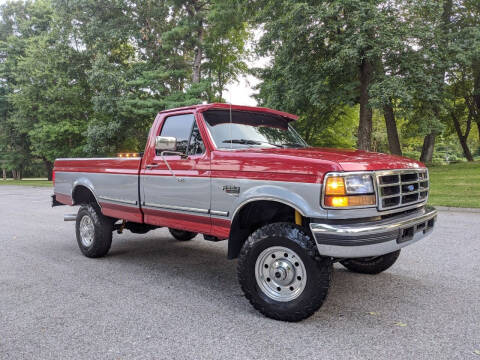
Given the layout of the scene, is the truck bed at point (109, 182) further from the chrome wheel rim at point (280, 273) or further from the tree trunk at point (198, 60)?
the tree trunk at point (198, 60)

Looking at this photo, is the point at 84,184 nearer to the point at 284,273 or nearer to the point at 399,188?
the point at 284,273

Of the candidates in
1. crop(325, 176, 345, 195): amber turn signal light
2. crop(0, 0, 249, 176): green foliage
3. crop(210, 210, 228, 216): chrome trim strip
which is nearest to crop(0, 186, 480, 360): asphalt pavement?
crop(210, 210, 228, 216): chrome trim strip

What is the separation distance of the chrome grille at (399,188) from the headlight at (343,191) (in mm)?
211

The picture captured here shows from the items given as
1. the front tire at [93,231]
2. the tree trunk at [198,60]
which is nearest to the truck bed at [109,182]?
the front tire at [93,231]

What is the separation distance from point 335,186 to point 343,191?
0.08m

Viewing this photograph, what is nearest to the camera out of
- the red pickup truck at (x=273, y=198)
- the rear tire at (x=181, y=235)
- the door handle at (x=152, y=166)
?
the red pickup truck at (x=273, y=198)

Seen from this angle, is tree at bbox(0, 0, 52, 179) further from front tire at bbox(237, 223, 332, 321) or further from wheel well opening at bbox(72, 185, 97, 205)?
front tire at bbox(237, 223, 332, 321)

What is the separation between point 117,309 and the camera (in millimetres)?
3801

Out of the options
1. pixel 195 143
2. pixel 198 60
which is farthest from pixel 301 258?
pixel 198 60

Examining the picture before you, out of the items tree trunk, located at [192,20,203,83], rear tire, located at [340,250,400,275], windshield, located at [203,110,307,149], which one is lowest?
rear tire, located at [340,250,400,275]

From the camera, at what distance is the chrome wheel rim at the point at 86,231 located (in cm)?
593

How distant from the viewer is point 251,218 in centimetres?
408

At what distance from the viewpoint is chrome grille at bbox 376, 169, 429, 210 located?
11.2ft

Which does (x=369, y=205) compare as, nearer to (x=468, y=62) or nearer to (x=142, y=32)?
(x=468, y=62)
